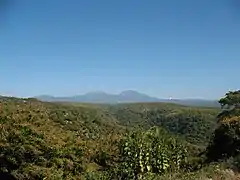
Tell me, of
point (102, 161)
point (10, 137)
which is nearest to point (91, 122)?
point (102, 161)

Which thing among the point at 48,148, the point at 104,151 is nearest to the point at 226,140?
the point at 48,148

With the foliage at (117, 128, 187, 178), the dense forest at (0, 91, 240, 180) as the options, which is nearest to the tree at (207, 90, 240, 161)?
the dense forest at (0, 91, 240, 180)

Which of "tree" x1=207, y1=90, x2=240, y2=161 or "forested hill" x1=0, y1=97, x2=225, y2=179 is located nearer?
"tree" x1=207, y1=90, x2=240, y2=161

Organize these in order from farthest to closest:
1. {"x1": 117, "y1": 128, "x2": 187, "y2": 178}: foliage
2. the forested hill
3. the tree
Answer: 1. the forested hill
2. {"x1": 117, "y1": 128, "x2": 187, "y2": 178}: foliage
3. the tree

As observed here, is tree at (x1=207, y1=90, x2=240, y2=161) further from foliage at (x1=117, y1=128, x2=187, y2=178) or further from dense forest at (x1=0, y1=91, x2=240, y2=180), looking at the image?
foliage at (x1=117, y1=128, x2=187, y2=178)

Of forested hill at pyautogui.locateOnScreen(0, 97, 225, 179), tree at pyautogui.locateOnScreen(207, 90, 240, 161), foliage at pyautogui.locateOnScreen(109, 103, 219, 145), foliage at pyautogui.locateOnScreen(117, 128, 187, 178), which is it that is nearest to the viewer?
tree at pyautogui.locateOnScreen(207, 90, 240, 161)

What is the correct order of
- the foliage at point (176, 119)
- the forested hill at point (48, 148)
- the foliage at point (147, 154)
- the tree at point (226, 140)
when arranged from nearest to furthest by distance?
1. the tree at point (226, 140)
2. the foliage at point (147, 154)
3. the forested hill at point (48, 148)
4. the foliage at point (176, 119)

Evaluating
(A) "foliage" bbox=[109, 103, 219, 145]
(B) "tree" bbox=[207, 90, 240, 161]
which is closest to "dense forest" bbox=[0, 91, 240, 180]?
(B) "tree" bbox=[207, 90, 240, 161]

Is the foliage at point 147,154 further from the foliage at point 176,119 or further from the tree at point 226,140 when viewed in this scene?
the foliage at point 176,119

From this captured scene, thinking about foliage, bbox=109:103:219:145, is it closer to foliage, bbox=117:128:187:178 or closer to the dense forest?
the dense forest

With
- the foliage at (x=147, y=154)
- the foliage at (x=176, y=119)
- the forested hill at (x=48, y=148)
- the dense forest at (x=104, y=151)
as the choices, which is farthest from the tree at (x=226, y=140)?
the foliage at (x=176, y=119)

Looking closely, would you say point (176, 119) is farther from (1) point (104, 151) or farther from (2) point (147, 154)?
(2) point (147, 154)

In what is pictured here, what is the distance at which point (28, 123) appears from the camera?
36656 mm

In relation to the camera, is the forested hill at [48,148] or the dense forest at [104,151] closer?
the dense forest at [104,151]
